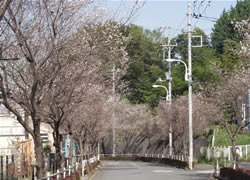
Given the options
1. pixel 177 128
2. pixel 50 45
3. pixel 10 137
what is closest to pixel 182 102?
pixel 177 128

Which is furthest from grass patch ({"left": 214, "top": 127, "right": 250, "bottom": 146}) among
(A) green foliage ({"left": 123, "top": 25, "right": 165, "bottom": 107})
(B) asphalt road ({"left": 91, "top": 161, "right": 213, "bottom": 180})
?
(A) green foliage ({"left": 123, "top": 25, "right": 165, "bottom": 107})

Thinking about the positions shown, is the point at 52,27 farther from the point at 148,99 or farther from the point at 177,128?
the point at 148,99

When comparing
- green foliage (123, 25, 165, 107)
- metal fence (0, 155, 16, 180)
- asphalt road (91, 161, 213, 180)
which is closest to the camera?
metal fence (0, 155, 16, 180)

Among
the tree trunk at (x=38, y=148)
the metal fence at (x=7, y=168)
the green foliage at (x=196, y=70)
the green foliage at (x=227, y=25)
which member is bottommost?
the metal fence at (x=7, y=168)

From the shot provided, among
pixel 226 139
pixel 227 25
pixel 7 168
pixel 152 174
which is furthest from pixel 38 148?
pixel 227 25

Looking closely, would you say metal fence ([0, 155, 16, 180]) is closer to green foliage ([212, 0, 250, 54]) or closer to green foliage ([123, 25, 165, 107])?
green foliage ([123, 25, 165, 107])

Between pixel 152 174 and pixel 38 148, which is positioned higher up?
pixel 38 148

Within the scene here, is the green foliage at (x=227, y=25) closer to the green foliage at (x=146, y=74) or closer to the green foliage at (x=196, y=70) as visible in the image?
the green foliage at (x=196, y=70)

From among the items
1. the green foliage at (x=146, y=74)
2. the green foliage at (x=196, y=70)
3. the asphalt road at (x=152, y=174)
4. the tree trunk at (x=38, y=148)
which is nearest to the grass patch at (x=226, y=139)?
the green foliage at (x=196, y=70)

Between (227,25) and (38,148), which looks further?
(227,25)

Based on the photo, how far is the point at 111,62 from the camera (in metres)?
18.2

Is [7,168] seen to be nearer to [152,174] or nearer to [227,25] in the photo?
[152,174]

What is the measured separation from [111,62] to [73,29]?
8.19 feet

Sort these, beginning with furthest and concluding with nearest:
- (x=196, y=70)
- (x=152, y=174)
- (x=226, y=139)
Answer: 1. (x=196, y=70)
2. (x=226, y=139)
3. (x=152, y=174)
